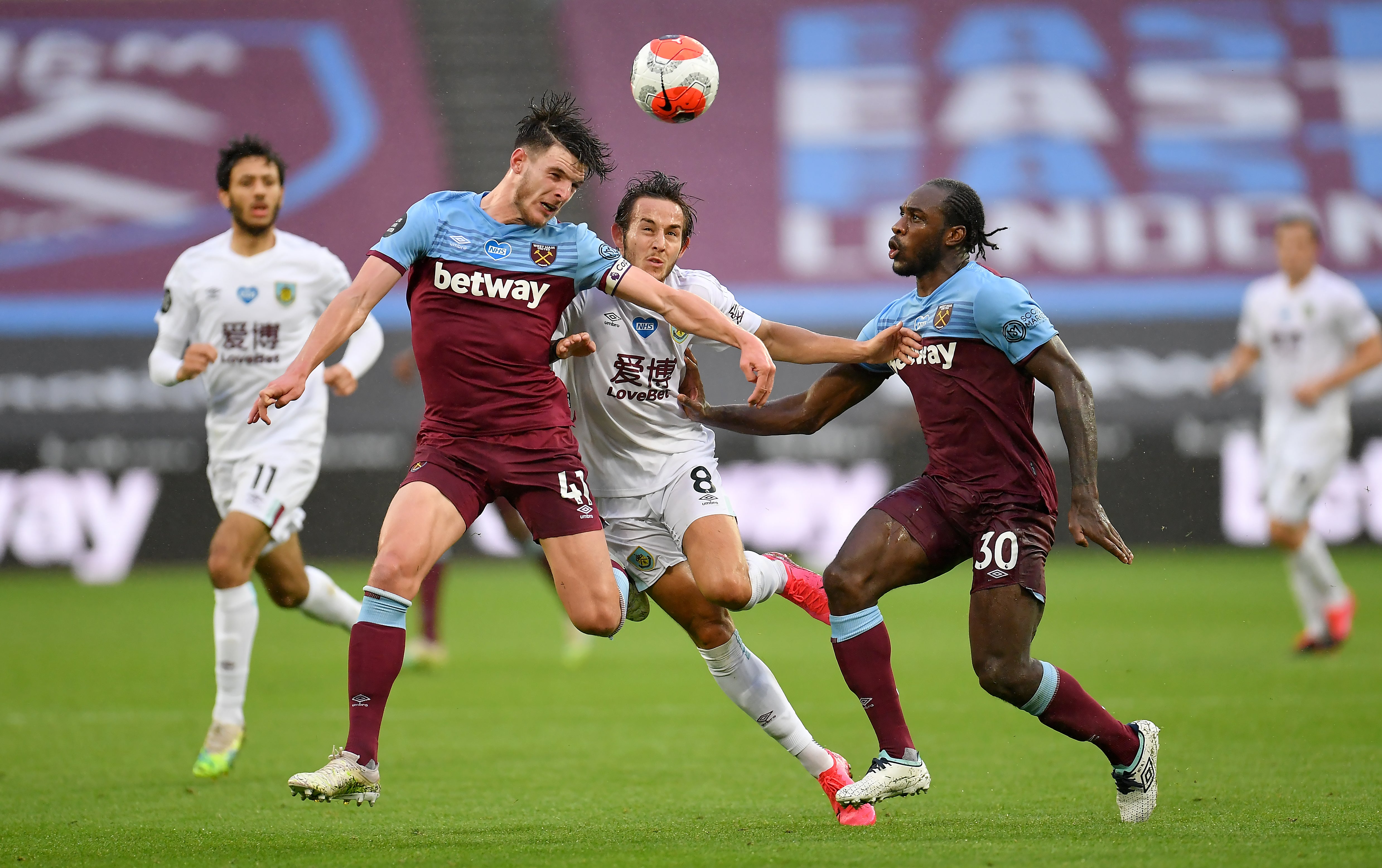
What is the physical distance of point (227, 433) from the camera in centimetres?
751

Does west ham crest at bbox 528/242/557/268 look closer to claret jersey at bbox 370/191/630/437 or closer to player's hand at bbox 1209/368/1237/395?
claret jersey at bbox 370/191/630/437

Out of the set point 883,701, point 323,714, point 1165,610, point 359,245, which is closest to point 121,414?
point 359,245

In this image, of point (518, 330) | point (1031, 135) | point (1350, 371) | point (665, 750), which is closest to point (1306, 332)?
point (1350, 371)

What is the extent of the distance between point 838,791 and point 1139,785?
1066mm

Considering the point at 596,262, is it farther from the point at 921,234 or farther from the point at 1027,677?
the point at 1027,677

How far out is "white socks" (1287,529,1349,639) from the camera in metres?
10.4

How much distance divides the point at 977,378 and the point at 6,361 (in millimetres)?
15457

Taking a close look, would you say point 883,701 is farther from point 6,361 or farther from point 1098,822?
point 6,361

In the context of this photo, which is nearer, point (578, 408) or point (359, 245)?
point (578, 408)

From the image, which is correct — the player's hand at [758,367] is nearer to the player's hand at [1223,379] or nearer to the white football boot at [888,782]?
the white football boot at [888,782]

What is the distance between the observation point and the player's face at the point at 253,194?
7.36m

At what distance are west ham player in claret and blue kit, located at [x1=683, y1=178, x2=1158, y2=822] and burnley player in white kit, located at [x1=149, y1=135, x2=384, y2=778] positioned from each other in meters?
2.76

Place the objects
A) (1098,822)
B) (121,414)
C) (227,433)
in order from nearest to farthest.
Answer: (1098,822)
(227,433)
(121,414)

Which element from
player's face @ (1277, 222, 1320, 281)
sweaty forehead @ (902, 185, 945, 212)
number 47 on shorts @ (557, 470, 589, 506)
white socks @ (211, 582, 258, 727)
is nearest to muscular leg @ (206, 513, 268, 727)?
white socks @ (211, 582, 258, 727)
